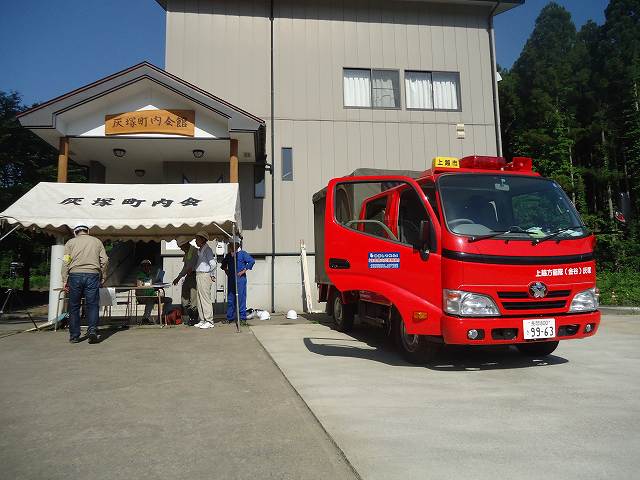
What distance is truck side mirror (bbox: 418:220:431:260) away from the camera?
471 centimetres

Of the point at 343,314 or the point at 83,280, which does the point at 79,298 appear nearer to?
the point at 83,280

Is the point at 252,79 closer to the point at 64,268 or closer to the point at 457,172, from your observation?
the point at 64,268

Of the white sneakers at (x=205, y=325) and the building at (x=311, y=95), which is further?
the building at (x=311, y=95)

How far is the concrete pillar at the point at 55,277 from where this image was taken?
8.55 meters

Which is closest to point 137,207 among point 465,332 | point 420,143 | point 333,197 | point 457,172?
point 333,197

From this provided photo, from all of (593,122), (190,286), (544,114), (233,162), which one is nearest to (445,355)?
(190,286)

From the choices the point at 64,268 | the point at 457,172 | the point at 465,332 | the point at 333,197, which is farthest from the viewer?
the point at 64,268

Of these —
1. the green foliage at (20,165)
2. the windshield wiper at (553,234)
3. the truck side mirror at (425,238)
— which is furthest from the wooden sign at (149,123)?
the green foliage at (20,165)

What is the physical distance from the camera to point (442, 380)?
4.55 meters

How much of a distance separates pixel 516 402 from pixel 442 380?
0.89 m

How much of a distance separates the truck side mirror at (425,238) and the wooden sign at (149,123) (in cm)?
682

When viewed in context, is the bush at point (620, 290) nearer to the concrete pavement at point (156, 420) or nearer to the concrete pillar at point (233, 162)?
the concrete pillar at point (233, 162)

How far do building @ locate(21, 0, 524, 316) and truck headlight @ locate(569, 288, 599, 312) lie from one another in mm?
8123

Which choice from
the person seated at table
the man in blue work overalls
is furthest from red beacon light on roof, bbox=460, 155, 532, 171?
the person seated at table
